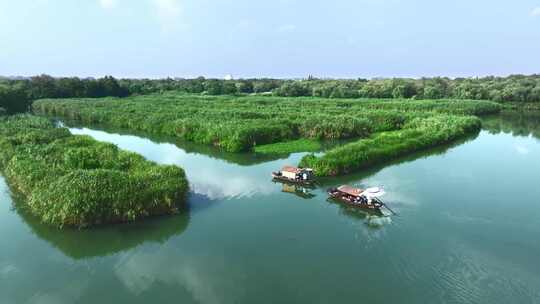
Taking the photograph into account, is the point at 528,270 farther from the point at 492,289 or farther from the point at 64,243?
the point at 64,243

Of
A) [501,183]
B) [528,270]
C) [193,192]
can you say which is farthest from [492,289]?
[193,192]

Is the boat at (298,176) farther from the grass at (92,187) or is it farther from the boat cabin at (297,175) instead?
the grass at (92,187)

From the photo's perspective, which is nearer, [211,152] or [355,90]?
[211,152]

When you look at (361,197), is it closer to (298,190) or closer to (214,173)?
(298,190)

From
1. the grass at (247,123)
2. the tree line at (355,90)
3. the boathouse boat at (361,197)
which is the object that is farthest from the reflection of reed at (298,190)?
the tree line at (355,90)

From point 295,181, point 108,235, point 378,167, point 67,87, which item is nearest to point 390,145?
point 378,167

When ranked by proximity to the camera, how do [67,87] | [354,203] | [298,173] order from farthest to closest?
[67,87] → [298,173] → [354,203]

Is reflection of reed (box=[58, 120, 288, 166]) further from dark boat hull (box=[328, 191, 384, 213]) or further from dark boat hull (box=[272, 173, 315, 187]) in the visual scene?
dark boat hull (box=[328, 191, 384, 213])
